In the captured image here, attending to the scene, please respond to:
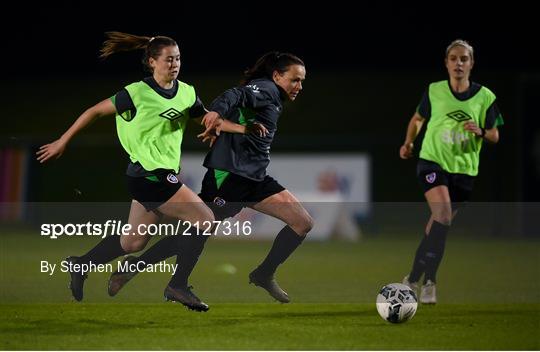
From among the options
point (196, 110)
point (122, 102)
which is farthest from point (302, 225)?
point (122, 102)

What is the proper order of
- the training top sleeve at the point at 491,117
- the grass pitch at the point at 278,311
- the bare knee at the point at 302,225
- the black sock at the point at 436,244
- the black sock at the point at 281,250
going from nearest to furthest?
the grass pitch at the point at 278,311
the bare knee at the point at 302,225
the black sock at the point at 281,250
the black sock at the point at 436,244
the training top sleeve at the point at 491,117

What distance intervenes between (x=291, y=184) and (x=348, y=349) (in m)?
12.2

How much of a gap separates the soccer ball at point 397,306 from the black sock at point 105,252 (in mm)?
1963

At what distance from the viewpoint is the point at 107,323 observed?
6.96 m

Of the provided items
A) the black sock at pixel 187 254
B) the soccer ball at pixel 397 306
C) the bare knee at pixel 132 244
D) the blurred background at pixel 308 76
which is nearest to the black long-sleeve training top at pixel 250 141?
the black sock at pixel 187 254

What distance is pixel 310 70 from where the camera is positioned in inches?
877

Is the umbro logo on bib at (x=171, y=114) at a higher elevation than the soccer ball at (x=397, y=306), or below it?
higher

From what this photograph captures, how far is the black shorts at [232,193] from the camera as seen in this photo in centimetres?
735

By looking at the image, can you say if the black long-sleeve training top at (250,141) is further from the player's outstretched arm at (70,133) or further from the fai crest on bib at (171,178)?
the player's outstretched arm at (70,133)

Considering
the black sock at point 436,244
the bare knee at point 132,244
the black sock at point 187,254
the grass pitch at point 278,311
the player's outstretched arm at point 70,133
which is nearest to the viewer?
the grass pitch at point 278,311

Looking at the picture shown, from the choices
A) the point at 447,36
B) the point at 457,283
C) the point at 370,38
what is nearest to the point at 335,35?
the point at 370,38

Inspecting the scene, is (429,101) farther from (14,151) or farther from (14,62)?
(14,62)

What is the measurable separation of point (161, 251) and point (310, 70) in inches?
597

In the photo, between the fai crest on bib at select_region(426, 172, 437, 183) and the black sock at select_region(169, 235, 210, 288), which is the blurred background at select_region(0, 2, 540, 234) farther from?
the black sock at select_region(169, 235, 210, 288)
